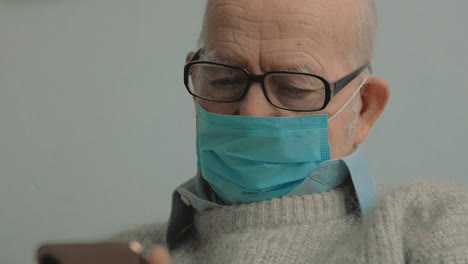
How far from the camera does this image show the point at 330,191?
118 cm

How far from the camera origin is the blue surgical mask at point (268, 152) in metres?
1.15

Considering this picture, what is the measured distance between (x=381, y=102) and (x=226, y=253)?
418 mm

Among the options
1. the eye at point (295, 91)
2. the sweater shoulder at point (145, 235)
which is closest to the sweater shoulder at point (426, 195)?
the eye at point (295, 91)

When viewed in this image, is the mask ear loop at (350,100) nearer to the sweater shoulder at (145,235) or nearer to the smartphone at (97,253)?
the sweater shoulder at (145,235)

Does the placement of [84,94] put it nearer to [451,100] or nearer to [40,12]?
[40,12]

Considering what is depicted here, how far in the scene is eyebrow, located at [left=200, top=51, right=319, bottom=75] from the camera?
1150mm

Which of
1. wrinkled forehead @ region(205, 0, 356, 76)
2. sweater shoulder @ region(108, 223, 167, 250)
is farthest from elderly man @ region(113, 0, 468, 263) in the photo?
sweater shoulder @ region(108, 223, 167, 250)

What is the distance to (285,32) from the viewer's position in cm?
114

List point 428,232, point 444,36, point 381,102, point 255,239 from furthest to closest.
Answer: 1. point 444,36
2. point 381,102
3. point 255,239
4. point 428,232

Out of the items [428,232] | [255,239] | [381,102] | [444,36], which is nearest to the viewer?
[428,232]

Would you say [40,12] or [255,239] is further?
[40,12]

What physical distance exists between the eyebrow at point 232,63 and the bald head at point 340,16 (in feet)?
0.14

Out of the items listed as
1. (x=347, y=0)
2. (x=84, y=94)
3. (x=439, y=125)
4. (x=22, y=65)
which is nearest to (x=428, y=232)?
(x=347, y=0)

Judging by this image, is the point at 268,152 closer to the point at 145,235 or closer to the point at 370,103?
the point at 370,103
